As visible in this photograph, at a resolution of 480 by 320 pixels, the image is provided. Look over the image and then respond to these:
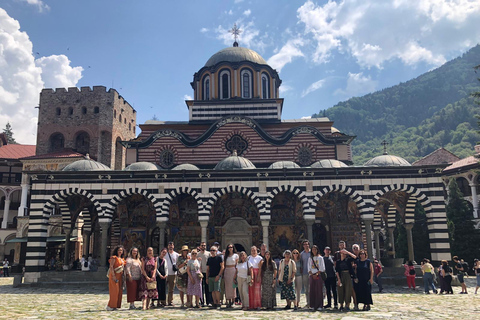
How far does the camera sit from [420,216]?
30578mm

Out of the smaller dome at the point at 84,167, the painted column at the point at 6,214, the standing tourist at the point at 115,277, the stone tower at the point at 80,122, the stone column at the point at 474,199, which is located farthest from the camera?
the stone tower at the point at 80,122

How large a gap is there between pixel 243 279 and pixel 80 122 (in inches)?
1290

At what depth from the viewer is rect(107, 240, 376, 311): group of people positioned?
29.5 feet

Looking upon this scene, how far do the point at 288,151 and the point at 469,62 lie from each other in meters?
141

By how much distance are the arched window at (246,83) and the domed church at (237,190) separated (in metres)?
0.19

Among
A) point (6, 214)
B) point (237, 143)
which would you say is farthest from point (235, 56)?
point (6, 214)

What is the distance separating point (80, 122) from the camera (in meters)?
37.7

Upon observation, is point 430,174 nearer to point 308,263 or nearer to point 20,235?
point 308,263

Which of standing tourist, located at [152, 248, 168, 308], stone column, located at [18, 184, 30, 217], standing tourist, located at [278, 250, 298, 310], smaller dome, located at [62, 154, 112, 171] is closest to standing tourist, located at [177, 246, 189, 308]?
standing tourist, located at [152, 248, 168, 308]

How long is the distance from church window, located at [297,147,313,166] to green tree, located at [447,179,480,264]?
11.1 metres

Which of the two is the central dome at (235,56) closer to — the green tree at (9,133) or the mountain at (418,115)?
the green tree at (9,133)

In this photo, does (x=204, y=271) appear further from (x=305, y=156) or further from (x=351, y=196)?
(x=305, y=156)

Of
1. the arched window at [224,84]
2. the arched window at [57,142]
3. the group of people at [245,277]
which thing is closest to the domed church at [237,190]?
the arched window at [224,84]

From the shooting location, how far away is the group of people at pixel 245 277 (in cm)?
899
